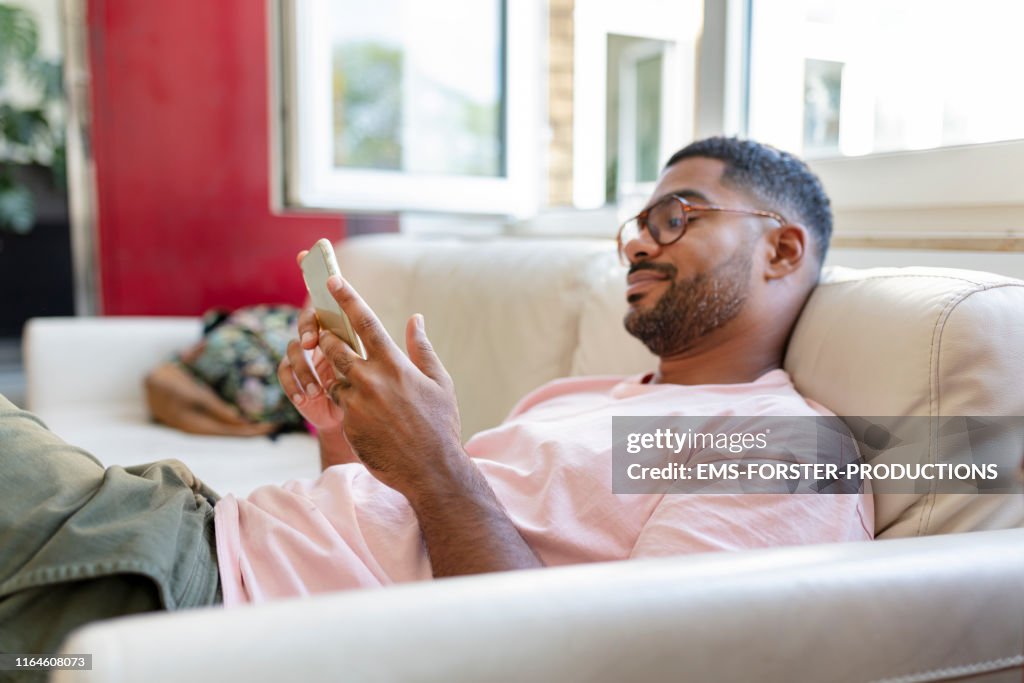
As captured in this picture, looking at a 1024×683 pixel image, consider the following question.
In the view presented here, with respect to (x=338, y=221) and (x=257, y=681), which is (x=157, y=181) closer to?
(x=338, y=221)

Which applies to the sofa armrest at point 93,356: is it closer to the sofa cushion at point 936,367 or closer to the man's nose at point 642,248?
the man's nose at point 642,248

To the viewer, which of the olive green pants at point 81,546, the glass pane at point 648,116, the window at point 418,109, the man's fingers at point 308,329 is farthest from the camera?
the window at point 418,109

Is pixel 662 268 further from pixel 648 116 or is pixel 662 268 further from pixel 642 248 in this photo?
pixel 648 116

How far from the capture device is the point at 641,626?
1.93 ft

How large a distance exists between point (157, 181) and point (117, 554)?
2603mm

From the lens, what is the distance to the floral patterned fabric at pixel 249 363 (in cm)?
239

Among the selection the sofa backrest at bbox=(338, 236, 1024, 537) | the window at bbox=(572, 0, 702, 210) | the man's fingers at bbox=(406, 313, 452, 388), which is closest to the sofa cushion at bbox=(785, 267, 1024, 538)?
the sofa backrest at bbox=(338, 236, 1024, 537)

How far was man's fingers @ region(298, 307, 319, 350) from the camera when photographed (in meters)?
1.09

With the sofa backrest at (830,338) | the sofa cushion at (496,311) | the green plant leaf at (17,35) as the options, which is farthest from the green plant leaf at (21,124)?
the sofa backrest at (830,338)

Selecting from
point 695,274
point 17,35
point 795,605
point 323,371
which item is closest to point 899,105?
point 695,274

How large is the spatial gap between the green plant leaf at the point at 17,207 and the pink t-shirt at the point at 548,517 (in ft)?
9.00

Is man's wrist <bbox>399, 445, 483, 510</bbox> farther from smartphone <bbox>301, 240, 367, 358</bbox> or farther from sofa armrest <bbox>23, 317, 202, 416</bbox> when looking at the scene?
sofa armrest <bbox>23, 317, 202, 416</bbox>

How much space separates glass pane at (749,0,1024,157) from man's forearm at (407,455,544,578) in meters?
1.09

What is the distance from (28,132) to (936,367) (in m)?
3.31
